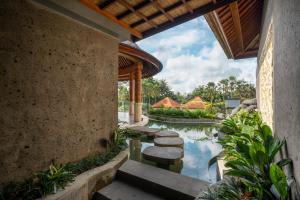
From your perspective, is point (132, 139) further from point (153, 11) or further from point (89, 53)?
point (153, 11)

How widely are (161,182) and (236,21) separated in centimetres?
433

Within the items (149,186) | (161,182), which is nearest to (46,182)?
(149,186)

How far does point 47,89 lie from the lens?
9.61 feet

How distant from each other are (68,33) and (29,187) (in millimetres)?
2681

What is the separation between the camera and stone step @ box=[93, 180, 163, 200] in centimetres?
298

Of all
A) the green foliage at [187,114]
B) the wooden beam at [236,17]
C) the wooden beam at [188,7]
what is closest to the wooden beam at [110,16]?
the wooden beam at [188,7]

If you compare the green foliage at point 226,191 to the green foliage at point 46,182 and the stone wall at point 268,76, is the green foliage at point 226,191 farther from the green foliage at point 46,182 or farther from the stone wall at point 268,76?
the green foliage at point 46,182

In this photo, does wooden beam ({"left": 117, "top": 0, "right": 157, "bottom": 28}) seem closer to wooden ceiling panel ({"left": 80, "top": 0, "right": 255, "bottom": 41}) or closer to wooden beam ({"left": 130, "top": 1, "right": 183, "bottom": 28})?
wooden ceiling panel ({"left": 80, "top": 0, "right": 255, "bottom": 41})

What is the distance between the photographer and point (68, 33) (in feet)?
10.8

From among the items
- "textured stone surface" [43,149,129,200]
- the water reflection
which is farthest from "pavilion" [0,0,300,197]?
the water reflection

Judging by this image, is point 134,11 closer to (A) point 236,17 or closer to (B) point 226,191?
(A) point 236,17

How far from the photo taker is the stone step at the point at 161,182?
2822 millimetres

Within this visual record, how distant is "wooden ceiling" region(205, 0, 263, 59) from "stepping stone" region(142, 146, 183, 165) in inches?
134

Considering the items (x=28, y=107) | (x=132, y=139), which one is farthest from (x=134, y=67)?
(x=28, y=107)
